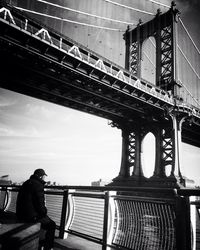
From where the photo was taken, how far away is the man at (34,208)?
364 centimetres

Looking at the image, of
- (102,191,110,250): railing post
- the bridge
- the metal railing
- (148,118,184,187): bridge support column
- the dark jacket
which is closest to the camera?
the metal railing

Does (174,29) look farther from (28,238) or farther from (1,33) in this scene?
(28,238)

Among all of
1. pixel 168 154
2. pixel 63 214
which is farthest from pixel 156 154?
Answer: pixel 63 214

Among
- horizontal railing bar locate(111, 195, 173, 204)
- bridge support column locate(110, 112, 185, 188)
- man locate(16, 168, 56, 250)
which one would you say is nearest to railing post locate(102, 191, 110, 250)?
horizontal railing bar locate(111, 195, 173, 204)

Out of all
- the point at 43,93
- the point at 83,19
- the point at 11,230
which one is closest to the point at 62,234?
the point at 11,230

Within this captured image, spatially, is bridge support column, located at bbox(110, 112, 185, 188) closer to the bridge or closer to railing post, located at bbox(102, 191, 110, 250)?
the bridge

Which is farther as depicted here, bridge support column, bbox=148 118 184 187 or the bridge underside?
bridge support column, bbox=148 118 184 187

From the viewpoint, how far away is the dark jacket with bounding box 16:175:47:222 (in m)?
3.63

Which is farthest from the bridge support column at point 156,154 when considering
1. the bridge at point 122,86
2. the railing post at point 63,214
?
the railing post at point 63,214

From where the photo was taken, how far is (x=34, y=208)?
12.2ft

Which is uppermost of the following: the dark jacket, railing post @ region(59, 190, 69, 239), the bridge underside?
the bridge underside

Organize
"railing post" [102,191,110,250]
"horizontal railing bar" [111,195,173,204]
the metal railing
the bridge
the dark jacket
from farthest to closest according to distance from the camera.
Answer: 1. the bridge
2. "railing post" [102,191,110,250]
3. the dark jacket
4. "horizontal railing bar" [111,195,173,204]
5. the metal railing

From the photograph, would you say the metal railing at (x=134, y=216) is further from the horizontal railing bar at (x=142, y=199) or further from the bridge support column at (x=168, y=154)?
the bridge support column at (x=168, y=154)

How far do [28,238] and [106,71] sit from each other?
17.3 metres
